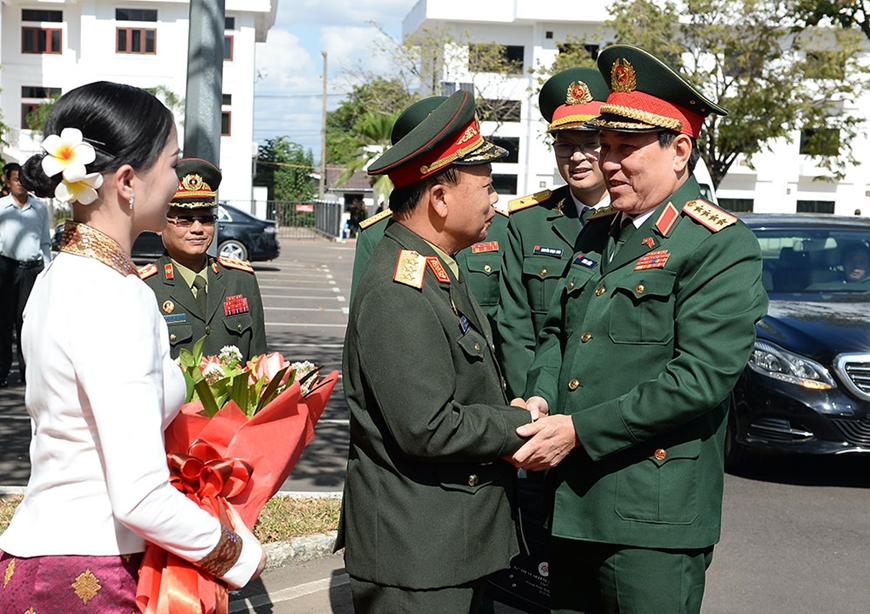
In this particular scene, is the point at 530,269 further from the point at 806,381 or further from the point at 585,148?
the point at 806,381

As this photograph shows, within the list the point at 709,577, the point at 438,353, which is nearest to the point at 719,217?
the point at 438,353

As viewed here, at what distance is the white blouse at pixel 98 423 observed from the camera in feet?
6.70

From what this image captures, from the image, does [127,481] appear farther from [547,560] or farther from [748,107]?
[748,107]

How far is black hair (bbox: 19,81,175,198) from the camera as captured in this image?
2.19m

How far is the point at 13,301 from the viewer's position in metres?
9.81

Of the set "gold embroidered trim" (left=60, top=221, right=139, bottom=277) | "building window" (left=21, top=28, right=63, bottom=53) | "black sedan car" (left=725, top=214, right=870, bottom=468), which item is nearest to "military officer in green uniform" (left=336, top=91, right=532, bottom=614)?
"gold embroidered trim" (left=60, top=221, right=139, bottom=277)

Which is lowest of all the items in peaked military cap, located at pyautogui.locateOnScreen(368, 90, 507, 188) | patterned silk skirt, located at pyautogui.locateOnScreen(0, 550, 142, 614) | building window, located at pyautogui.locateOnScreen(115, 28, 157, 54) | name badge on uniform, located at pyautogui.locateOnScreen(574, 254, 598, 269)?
patterned silk skirt, located at pyautogui.locateOnScreen(0, 550, 142, 614)

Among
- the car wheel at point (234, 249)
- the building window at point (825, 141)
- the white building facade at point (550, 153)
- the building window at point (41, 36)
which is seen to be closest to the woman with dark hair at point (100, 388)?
the car wheel at point (234, 249)

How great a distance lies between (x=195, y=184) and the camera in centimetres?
477

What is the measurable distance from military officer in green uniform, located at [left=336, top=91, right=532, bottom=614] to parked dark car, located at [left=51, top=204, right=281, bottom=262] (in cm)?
2115

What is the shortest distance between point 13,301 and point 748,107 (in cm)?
2090

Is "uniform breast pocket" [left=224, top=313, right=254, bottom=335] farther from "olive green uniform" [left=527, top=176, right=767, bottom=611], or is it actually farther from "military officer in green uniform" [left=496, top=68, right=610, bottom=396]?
"olive green uniform" [left=527, top=176, right=767, bottom=611]

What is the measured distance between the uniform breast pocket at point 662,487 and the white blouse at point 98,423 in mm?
1285

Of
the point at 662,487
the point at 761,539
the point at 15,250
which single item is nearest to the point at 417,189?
the point at 662,487
